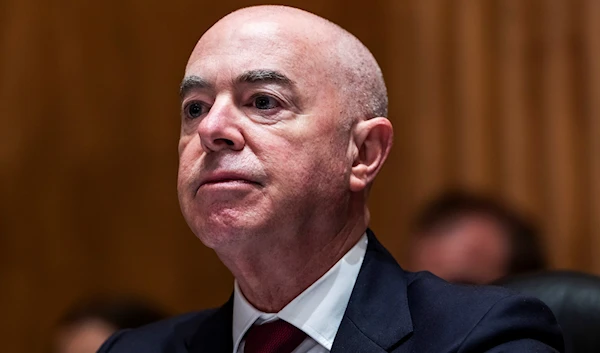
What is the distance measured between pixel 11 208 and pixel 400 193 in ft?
5.71

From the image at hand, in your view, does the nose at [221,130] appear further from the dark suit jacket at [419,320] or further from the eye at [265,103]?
the dark suit jacket at [419,320]

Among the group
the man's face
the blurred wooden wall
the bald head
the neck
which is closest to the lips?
the man's face

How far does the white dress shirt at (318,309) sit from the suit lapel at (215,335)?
0.04 meters

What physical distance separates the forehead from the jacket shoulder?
1.95 ft

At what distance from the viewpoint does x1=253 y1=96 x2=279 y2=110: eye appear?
6.36ft

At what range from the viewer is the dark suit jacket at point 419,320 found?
178cm

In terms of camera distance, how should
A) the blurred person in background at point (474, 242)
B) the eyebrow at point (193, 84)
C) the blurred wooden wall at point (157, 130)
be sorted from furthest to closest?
the blurred wooden wall at point (157, 130) → the blurred person in background at point (474, 242) → the eyebrow at point (193, 84)

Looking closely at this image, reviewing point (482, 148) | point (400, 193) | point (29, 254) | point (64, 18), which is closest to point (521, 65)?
point (482, 148)

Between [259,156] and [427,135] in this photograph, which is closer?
[259,156]

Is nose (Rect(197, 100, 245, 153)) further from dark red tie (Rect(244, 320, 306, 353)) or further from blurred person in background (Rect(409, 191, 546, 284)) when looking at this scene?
blurred person in background (Rect(409, 191, 546, 284))

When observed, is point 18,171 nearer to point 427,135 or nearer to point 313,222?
point 427,135

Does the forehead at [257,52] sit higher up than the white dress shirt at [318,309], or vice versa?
the forehead at [257,52]

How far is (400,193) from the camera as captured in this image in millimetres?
4395

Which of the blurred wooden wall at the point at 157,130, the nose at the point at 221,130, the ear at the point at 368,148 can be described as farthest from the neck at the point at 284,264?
the blurred wooden wall at the point at 157,130
